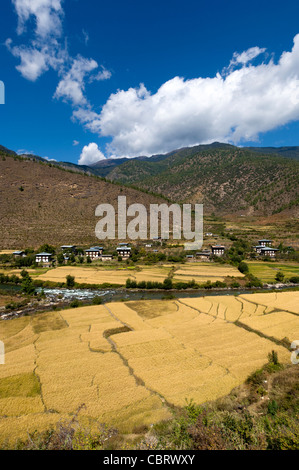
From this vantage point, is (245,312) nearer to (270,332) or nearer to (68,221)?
(270,332)

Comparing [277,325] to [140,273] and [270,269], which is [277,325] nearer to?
[140,273]

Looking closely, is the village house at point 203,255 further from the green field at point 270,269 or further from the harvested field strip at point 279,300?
the harvested field strip at point 279,300

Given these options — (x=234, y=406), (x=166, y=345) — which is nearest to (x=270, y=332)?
(x=166, y=345)

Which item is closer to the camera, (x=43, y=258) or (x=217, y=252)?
(x=43, y=258)

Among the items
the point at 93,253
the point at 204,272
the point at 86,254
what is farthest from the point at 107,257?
the point at 204,272

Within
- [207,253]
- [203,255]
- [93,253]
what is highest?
[93,253]

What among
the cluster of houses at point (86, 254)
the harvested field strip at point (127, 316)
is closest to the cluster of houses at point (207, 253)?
the cluster of houses at point (86, 254)

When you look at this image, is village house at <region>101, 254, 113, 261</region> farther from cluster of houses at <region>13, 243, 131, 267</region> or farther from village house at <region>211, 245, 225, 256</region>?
village house at <region>211, 245, 225, 256</region>
